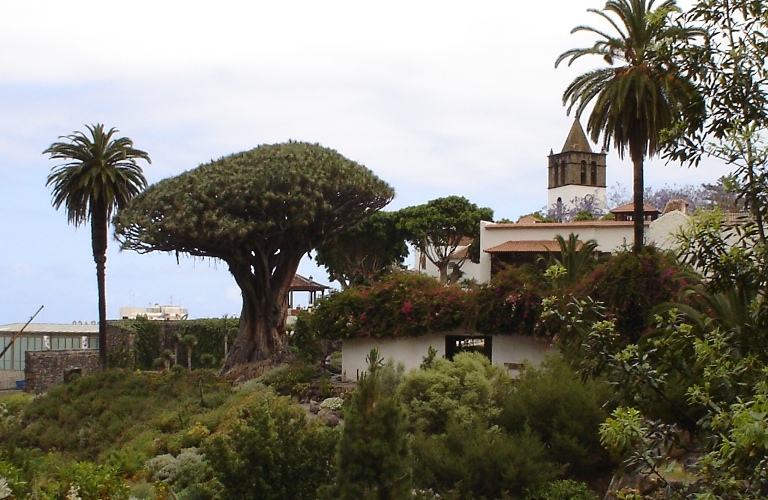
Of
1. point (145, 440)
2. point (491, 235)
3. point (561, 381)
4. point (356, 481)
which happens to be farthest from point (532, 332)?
point (491, 235)

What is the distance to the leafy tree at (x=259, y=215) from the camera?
32.8m

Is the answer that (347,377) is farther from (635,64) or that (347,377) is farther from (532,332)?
(635,64)

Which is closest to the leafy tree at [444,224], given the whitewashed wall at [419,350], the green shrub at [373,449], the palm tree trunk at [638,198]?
the whitewashed wall at [419,350]

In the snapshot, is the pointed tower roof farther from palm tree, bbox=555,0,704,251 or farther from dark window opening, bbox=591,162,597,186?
palm tree, bbox=555,0,704,251

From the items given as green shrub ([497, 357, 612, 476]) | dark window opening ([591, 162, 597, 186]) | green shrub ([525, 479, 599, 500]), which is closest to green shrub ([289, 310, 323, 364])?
green shrub ([497, 357, 612, 476])

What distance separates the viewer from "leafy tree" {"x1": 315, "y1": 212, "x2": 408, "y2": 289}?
5869 cm

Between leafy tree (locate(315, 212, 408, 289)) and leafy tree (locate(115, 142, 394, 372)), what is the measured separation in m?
21.5

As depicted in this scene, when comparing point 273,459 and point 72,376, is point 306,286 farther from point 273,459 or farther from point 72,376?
point 273,459

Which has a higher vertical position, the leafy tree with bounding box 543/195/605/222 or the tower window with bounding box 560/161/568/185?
the tower window with bounding box 560/161/568/185

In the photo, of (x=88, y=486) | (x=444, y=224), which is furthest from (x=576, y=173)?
(x=88, y=486)

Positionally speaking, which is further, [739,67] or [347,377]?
[347,377]

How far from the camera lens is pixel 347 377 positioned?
3094 cm

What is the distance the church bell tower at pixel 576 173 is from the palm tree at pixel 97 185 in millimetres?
58785

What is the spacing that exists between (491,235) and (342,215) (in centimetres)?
1710
